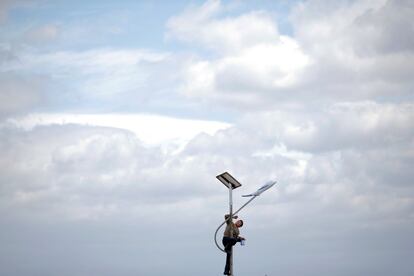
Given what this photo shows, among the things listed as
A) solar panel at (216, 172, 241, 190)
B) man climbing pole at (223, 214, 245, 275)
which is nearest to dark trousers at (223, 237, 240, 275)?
man climbing pole at (223, 214, 245, 275)

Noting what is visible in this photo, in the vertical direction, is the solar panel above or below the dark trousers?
above

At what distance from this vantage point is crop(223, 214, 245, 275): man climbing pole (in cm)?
1967

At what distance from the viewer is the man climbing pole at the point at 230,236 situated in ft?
64.5

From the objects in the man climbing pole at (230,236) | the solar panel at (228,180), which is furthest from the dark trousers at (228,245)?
the solar panel at (228,180)

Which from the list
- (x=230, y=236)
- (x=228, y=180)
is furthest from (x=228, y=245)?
(x=228, y=180)

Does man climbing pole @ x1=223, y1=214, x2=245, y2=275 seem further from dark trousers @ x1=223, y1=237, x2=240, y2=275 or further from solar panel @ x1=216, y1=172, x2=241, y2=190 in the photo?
solar panel @ x1=216, y1=172, x2=241, y2=190

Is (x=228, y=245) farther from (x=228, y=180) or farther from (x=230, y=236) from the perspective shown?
(x=228, y=180)

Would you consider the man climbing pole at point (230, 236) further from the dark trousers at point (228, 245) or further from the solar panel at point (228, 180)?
the solar panel at point (228, 180)

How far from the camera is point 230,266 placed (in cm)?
1978

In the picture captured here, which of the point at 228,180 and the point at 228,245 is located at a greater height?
the point at 228,180

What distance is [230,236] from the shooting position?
19.7 metres

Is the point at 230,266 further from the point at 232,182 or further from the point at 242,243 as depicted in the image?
the point at 232,182

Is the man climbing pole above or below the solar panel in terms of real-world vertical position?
below

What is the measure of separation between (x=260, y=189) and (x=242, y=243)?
8.79ft
